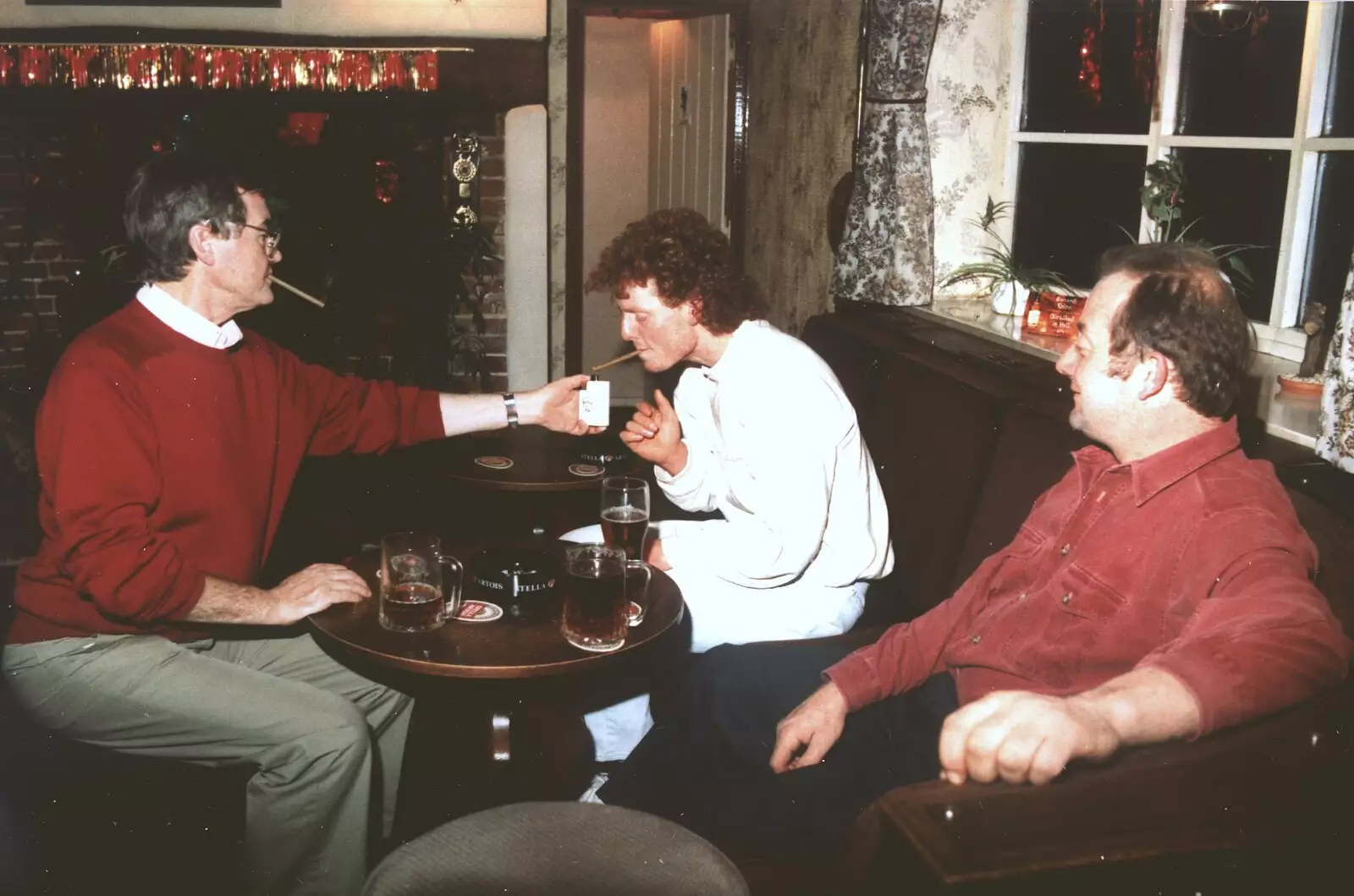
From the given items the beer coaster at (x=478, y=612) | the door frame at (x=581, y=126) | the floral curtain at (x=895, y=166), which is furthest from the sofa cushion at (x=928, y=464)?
the door frame at (x=581, y=126)

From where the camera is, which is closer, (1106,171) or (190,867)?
(190,867)

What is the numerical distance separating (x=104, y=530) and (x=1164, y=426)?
5.08 feet

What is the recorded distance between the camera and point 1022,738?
3.21ft

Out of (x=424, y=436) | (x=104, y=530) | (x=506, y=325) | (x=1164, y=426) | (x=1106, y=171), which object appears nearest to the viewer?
(x=1164, y=426)


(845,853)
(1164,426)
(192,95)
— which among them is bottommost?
(845,853)

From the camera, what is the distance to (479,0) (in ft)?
14.3

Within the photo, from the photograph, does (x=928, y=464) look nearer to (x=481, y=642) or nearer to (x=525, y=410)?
(x=525, y=410)

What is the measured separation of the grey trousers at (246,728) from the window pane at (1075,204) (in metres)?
2.49

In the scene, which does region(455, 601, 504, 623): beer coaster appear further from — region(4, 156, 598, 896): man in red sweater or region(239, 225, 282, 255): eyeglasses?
region(239, 225, 282, 255): eyeglasses

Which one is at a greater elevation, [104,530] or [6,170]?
[6,170]

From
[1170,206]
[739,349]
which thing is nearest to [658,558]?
[739,349]

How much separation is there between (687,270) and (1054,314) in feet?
4.06

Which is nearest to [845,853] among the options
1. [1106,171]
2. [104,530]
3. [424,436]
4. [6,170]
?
[104,530]

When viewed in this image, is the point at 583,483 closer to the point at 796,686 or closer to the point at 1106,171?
the point at 796,686
